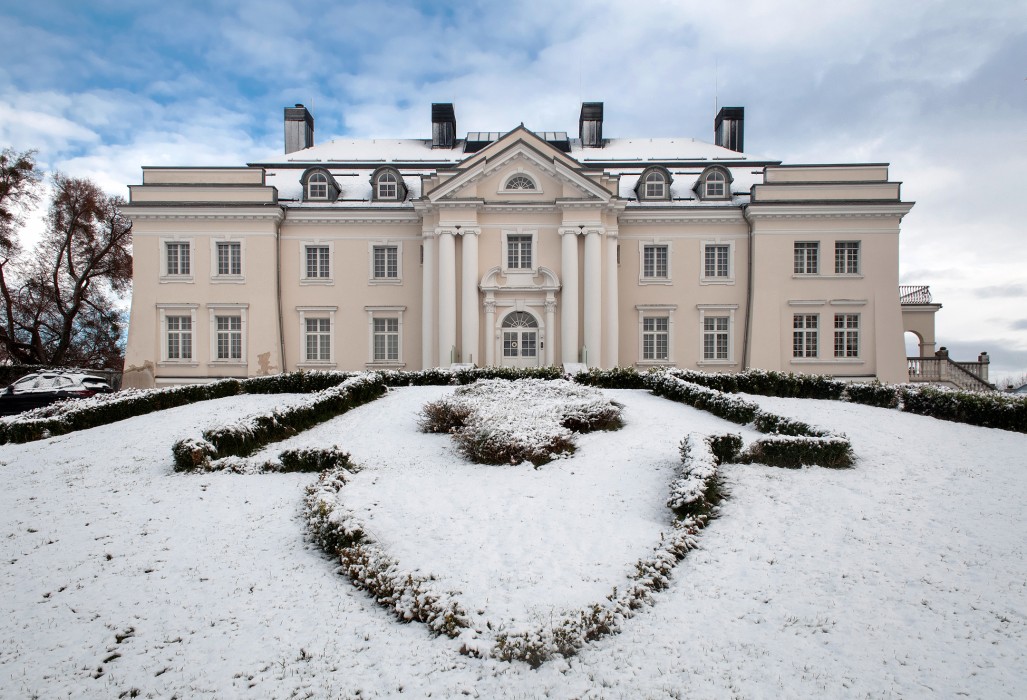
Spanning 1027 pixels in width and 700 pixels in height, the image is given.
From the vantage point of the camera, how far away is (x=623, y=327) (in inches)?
1055

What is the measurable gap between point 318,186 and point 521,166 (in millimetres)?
9965

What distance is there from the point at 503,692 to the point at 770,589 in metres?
3.18

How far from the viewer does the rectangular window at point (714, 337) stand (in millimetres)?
26734

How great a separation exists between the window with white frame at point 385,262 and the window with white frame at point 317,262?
2119 millimetres

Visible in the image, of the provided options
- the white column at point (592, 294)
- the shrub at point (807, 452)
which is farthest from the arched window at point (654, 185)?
the shrub at point (807, 452)

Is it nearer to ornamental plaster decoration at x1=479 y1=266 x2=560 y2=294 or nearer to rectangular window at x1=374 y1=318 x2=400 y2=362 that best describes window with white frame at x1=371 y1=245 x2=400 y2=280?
rectangular window at x1=374 y1=318 x2=400 y2=362

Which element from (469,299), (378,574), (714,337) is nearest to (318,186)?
(469,299)

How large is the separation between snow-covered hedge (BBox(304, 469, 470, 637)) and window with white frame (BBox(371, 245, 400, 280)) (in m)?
20.1

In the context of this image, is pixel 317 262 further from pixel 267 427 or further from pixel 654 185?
pixel 267 427

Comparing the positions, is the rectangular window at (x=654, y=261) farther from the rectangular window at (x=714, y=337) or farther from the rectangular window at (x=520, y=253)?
the rectangular window at (x=520, y=253)

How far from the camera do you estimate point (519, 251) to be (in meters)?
25.4

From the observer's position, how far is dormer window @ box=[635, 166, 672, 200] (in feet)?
89.4

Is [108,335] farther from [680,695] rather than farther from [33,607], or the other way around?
[680,695]

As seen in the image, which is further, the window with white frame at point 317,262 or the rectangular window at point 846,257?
the window with white frame at point 317,262
